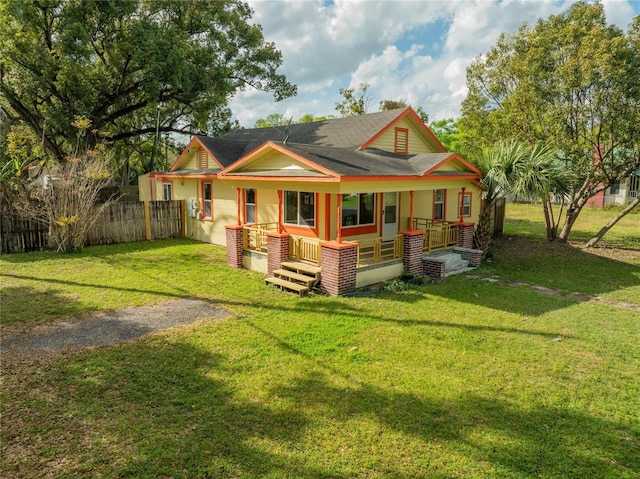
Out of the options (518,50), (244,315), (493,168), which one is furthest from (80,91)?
(518,50)

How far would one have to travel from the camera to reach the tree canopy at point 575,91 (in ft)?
48.7

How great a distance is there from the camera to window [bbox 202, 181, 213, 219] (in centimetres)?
1781

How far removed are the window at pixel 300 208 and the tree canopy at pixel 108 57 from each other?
37.4ft

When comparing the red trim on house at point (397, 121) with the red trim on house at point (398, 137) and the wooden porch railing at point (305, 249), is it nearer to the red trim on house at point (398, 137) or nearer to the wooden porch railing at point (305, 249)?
the red trim on house at point (398, 137)

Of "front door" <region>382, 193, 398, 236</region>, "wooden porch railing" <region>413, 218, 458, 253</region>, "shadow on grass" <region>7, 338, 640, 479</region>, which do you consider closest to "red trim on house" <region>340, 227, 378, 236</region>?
"front door" <region>382, 193, 398, 236</region>

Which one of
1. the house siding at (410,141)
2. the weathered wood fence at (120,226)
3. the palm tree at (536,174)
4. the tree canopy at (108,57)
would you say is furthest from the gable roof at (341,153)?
the tree canopy at (108,57)

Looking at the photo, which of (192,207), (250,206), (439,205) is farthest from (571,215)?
(192,207)

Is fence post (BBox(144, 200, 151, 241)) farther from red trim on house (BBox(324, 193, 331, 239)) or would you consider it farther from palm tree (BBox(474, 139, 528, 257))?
palm tree (BBox(474, 139, 528, 257))

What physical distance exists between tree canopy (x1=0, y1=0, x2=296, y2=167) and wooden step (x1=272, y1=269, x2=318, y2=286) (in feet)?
46.7

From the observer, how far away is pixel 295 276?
36.3 feet

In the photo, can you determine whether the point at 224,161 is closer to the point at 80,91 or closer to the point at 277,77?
the point at 80,91

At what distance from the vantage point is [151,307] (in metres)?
9.34

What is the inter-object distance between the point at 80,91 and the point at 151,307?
15.8 meters

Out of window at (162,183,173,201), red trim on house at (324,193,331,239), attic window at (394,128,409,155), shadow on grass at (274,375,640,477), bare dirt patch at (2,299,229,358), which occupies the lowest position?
shadow on grass at (274,375,640,477)
